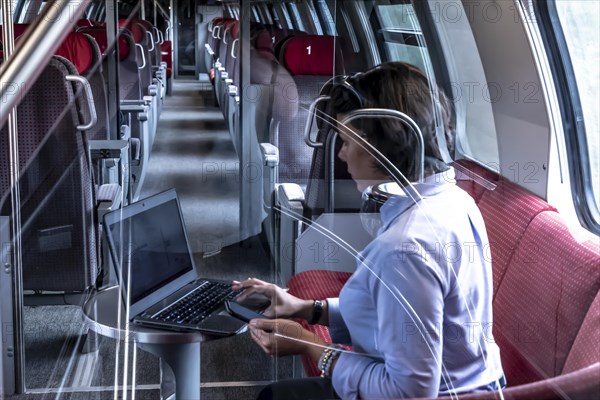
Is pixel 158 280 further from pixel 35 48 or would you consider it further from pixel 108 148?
pixel 35 48

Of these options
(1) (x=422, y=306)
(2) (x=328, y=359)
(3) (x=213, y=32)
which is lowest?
(2) (x=328, y=359)

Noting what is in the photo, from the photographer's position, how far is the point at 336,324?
1.01 m

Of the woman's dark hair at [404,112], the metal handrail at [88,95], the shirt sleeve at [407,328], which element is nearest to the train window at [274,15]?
the metal handrail at [88,95]

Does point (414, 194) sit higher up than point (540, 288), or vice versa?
point (414, 194)

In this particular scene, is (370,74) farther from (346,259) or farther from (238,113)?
(238,113)

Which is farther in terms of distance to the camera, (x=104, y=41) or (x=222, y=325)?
(x=104, y=41)

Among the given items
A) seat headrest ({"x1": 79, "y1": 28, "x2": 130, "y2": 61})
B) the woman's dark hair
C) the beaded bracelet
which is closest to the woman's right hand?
the beaded bracelet

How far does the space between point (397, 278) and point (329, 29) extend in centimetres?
78

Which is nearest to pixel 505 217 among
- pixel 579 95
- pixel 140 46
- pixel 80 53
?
pixel 579 95

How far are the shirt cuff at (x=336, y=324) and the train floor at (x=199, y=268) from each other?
7.4 inches

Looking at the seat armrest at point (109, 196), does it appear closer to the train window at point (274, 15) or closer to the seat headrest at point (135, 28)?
the seat headrest at point (135, 28)

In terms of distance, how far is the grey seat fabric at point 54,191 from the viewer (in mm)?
1428

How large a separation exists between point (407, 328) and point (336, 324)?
0.19m

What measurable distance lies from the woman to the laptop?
9 cm
